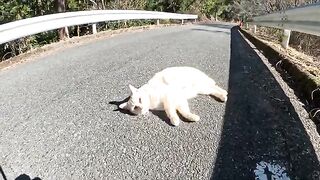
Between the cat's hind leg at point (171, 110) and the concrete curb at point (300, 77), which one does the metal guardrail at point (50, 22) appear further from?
the concrete curb at point (300, 77)

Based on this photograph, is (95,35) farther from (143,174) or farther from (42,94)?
(143,174)

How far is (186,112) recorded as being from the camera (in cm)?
392

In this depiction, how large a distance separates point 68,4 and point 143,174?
2062 cm

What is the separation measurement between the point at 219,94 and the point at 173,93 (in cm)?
67

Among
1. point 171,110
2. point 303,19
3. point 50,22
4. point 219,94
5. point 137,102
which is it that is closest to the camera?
point 171,110

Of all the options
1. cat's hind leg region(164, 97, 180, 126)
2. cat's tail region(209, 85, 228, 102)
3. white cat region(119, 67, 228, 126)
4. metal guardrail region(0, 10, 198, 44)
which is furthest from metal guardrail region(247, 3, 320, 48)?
metal guardrail region(0, 10, 198, 44)

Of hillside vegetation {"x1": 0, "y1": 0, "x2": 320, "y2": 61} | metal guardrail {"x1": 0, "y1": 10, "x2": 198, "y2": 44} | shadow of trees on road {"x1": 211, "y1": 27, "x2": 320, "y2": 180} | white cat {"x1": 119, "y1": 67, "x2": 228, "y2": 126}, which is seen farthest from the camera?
hillside vegetation {"x1": 0, "y1": 0, "x2": 320, "y2": 61}

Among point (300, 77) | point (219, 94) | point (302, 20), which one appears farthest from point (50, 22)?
point (300, 77)

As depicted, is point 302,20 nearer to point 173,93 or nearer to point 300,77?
point 300,77

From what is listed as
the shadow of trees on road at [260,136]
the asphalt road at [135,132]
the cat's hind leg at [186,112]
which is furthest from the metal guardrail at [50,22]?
the shadow of trees on road at [260,136]

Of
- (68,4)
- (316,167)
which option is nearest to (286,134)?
(316,167)

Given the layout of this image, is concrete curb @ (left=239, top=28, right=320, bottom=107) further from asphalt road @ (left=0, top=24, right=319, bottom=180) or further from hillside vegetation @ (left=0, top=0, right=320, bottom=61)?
hillside vegetation @ (left=0, top=0, right=320, bottom=61)

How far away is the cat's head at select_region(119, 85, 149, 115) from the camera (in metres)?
4.02

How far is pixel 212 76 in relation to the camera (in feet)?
18.2
